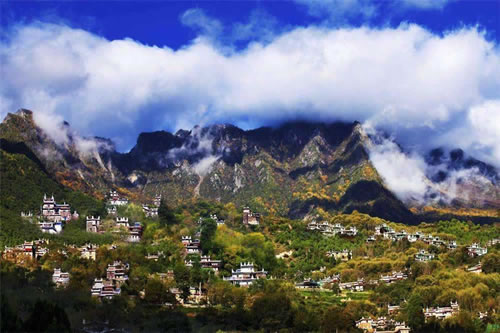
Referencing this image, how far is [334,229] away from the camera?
84.8m

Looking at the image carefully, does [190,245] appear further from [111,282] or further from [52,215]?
[111,282]

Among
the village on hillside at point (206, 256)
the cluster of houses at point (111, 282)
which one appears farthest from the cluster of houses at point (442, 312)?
the cluster of houses at point (111, 282)

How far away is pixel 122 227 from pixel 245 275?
15.8m

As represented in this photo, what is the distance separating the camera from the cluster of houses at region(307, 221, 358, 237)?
3245 inches

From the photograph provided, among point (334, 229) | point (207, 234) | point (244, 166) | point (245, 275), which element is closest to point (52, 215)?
point (207, 234)

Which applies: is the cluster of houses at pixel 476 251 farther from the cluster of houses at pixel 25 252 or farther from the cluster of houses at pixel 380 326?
the cluster of houses at pixel 25 252

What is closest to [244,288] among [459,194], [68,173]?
[68,173]

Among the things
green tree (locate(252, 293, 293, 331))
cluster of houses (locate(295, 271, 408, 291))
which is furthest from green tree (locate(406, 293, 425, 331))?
cluster of houses (locate(295, 271, 408, 291))

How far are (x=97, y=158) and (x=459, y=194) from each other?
2614 inches

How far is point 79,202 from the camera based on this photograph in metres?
77.0

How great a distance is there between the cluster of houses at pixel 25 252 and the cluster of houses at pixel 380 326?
2529cm

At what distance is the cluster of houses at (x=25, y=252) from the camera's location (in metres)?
54.7

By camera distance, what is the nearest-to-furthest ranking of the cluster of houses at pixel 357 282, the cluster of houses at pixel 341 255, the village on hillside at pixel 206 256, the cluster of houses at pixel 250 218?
1. the village on hillside at pixel 206 256
2. the cluster of houses at pixel 357 282
3. the cluster of houses at pixel 341 255
4. the cluster of houses at pixel 250 218

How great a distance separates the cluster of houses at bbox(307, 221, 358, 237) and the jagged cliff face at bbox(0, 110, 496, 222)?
101ft
